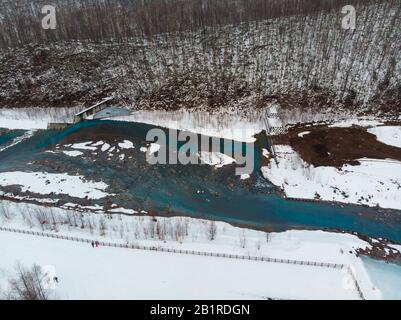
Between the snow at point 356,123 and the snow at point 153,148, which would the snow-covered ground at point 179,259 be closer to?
the snow at point 153,148

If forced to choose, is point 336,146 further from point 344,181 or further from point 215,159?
point 215,159

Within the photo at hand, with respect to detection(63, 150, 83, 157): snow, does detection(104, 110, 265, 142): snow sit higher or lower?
higher

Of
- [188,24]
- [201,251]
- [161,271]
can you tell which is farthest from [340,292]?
[188,24]

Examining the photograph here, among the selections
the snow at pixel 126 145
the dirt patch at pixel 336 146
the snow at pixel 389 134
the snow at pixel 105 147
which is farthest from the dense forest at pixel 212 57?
the snow at pixel 105 147

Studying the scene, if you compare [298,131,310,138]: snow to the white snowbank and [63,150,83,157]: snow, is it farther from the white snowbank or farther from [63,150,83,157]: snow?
the white snowbank

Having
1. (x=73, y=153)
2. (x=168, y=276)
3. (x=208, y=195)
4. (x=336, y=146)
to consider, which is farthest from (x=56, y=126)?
(x=336, y=146)

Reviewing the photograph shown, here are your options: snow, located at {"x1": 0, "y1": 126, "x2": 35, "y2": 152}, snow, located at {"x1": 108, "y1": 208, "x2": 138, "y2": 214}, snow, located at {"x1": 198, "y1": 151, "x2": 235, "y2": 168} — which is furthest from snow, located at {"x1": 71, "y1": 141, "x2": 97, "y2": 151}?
snow, located at {"x1": 198, "y1": 151, "x2": 235, "y2": 168}
